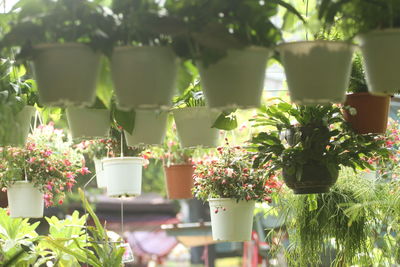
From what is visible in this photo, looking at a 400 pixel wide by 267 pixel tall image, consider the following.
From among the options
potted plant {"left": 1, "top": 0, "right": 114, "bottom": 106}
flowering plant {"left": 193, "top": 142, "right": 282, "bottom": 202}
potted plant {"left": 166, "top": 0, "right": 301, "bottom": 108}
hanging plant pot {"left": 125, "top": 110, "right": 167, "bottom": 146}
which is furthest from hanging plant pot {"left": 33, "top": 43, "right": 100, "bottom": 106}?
flowering plant {"left": 193, "top": 142, "right": 282, "bottom": 202}

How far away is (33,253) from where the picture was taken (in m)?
3.79

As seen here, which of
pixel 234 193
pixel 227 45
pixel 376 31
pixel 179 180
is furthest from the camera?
pixel 179 180

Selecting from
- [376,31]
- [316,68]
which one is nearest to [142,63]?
[316,68]

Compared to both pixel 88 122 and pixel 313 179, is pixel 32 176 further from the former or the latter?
pixel 313 179

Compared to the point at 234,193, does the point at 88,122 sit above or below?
above

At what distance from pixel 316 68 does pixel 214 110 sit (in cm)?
32

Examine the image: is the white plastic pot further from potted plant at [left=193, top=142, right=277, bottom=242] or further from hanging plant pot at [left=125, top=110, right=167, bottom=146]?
potted plant at [left=193, top=142, right=277, bottom=242]

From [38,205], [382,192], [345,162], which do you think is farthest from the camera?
[38,205]

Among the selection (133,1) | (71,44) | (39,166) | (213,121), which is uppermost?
(133,1)

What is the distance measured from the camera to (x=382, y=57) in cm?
189

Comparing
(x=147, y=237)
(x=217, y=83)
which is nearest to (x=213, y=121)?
(x=217, y=83)

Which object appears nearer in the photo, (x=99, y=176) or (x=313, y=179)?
(x=313, y=179)

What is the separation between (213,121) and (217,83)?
1.05 metres

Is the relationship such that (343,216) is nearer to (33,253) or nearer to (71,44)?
(33,253)
